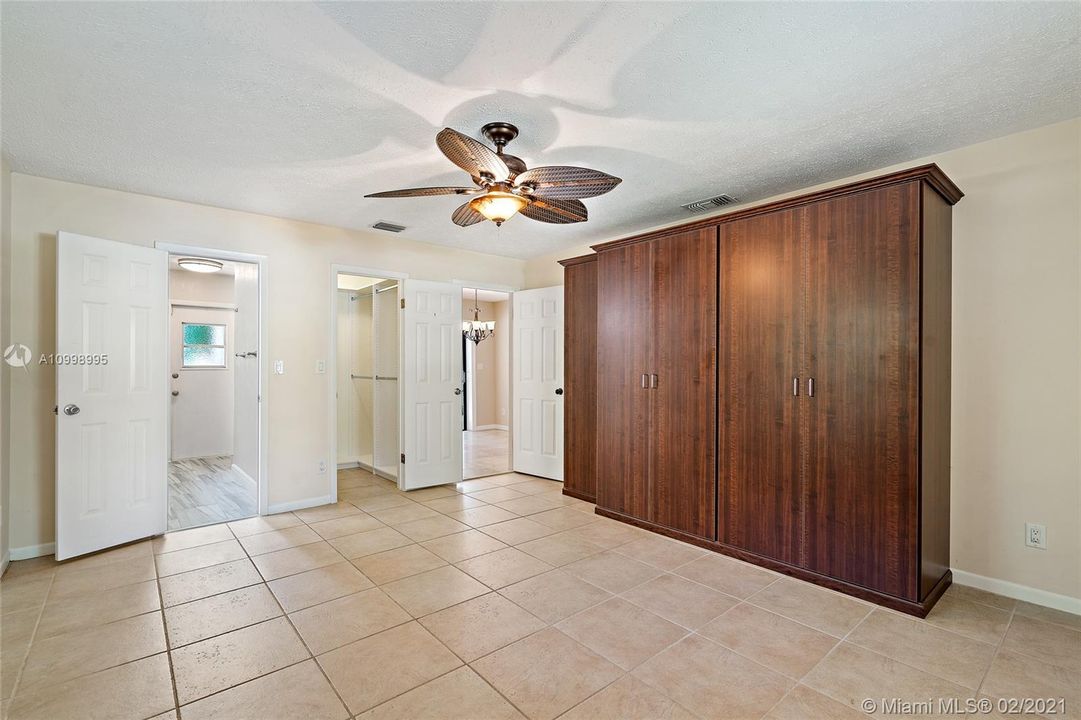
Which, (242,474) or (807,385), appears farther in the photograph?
(242,474)

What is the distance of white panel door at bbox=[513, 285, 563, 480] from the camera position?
5.32 m

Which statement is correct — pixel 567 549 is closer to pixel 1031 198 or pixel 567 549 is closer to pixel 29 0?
pixel 1031 198

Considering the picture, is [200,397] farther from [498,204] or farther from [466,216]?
[498,204]

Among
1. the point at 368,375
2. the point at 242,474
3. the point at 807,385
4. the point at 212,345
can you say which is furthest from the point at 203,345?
the point at 807,385

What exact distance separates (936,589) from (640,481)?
181cm

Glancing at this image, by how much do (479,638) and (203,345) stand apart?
20.7ft

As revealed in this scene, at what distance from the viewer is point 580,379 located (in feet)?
15.7

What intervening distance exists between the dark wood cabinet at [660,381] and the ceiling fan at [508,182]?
1.11m

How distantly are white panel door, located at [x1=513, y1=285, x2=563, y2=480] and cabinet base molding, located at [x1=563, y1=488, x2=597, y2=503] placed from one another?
0.52 metres

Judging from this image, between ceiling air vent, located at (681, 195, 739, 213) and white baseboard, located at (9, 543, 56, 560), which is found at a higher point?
ceiling air vent, located at (681, 195, 739, 213)

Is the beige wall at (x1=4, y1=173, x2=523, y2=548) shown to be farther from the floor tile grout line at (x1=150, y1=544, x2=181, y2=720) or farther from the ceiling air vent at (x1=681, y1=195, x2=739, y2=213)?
the ceiling air vent at (x1=681, y1=195, x2=739, y2=213)

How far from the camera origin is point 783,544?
300 centimetres

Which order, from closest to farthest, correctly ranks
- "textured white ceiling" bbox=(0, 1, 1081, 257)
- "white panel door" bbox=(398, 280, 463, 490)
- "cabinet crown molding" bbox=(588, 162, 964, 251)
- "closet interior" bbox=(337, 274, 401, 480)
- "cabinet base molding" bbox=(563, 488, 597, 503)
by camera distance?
1. "textured white ceiling" bbox=(0, 1, 1081, 257)
2. "cabinet crown molding" bbox=(588, 162, 964, 251)
3. "cabinet base molding" bbox=(563, 488, 597, 503)
4. "white panel door" bbox=(398, 280, 463, 490)
5. "closet interior" bbox=(337, 274, 401, 480)

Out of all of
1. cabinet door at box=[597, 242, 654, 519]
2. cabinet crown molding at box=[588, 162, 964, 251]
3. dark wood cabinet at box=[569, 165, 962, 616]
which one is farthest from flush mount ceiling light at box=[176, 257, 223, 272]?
cabinet crown molding at box=[588, 162, 964, 251]
